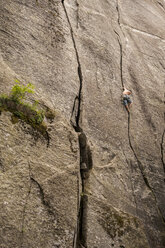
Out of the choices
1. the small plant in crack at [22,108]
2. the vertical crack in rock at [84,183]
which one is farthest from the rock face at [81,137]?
the small plant in crack at [22,108]

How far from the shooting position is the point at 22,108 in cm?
868

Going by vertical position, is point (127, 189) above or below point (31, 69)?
below

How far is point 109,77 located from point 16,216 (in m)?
8.35

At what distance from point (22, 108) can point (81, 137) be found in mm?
2730

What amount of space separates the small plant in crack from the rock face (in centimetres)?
25

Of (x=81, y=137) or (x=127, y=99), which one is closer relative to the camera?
(x=81, y=137)

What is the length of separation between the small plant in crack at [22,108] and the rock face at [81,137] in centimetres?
25

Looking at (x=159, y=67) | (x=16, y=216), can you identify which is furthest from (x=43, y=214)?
(x=159, y=67)

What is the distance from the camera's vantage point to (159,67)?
1564cm

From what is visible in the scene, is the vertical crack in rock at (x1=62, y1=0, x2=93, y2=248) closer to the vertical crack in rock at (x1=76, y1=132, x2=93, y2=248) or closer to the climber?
the vertical crack in rock at (x1=76, y1=132, x2=93, y2=248)

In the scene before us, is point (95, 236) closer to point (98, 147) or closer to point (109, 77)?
point (98, 147)

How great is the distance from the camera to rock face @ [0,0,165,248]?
25.4 feet

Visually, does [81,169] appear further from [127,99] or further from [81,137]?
[127,99]

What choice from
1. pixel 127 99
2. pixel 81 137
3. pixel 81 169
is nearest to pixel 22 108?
pixel 81 137
